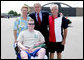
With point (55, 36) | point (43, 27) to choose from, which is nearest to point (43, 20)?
point (43, 27)

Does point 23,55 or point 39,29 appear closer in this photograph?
point 23,55

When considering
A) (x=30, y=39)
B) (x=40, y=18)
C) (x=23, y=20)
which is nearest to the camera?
(x=30, y=39)

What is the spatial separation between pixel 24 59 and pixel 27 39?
0.55 metres

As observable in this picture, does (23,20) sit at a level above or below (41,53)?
above

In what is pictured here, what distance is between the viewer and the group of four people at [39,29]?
14.5ft

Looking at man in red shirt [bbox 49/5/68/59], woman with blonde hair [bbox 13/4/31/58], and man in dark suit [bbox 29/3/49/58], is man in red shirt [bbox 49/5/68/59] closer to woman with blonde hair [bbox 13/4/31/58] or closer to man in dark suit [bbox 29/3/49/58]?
man in dark suit [bbox 29/3/49/58]

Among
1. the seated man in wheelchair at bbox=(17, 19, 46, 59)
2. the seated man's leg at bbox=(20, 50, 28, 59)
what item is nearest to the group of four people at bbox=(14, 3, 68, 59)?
the seated man in wheelchair at bbox=(17, 19, 46, 59)

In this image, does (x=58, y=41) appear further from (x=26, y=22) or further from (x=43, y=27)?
(x=26, y=22)

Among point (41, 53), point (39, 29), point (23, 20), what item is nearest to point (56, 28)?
point (39, 29)

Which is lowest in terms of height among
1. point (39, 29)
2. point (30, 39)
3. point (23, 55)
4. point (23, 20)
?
point (23, 55)

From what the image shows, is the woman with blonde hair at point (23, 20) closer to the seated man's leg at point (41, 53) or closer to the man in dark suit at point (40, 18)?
the man in dark suit at point (40, 18)

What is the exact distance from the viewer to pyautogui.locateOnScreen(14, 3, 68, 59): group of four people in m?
4.42

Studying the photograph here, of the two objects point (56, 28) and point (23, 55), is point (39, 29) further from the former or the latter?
point (23, 55)

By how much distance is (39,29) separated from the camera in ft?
16.5
